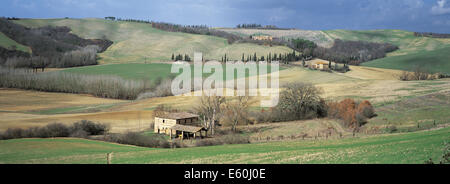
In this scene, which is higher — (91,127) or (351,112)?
(351,112)

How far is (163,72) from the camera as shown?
120312 millimetres

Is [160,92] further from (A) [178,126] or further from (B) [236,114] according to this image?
(A) [178,126]

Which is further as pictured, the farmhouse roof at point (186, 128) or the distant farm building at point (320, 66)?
the distant farm building at point (320, 66)

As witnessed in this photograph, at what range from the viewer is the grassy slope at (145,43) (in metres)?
152

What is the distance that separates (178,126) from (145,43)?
12190 centimetres

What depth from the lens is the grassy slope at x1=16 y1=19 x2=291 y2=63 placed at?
5994 inches

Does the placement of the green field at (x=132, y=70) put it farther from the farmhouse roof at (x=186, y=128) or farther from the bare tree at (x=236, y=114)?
the farmhouse roof at (x=186, y=128)

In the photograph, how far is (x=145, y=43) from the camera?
6718 inches

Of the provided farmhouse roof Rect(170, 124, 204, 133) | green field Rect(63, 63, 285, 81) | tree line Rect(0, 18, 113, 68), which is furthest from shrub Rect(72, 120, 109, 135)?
tree line Rect(0, 18, 113, 68)

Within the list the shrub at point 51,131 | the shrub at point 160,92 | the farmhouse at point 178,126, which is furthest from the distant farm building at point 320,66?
the shrub at point 51,131

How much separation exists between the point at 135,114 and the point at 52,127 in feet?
78.5

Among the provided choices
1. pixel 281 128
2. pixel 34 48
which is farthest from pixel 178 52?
pixel 281 128

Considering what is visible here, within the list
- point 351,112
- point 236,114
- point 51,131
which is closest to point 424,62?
point 351,112

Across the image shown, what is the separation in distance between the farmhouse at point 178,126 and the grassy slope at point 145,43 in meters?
85.4
